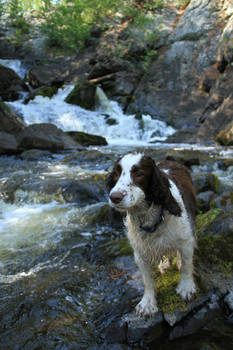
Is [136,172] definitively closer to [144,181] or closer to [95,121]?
[144,181]

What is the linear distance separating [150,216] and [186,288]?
892mm

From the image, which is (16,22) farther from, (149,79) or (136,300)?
(136,300)

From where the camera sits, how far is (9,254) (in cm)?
470

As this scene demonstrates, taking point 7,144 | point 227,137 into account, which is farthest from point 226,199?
point 7,144

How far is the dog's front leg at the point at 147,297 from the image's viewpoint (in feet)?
8.92

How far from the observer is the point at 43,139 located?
12219 millimetres

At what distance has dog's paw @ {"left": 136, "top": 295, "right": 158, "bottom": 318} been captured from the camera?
2.71m

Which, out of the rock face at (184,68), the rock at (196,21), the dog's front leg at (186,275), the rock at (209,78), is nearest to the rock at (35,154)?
the dog's front leg at (186,275)

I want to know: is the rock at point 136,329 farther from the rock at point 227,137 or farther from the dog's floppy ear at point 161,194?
the rock at point 227,137

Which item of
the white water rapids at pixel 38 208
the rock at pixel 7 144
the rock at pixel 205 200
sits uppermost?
the rock at pixel 205 200

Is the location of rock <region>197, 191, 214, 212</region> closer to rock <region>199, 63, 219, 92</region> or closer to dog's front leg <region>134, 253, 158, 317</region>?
dog's front leg <region>134, 253, 158, 317</region>

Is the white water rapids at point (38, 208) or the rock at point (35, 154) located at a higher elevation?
A: the white water rapids at point (38, 208)

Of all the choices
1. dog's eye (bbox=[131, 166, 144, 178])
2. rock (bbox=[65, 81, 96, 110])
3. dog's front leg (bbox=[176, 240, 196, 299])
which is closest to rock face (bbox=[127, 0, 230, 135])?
rock (bbox=[65, 81, 96, 110])

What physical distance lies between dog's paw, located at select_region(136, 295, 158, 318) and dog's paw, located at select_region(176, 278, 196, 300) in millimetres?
286
